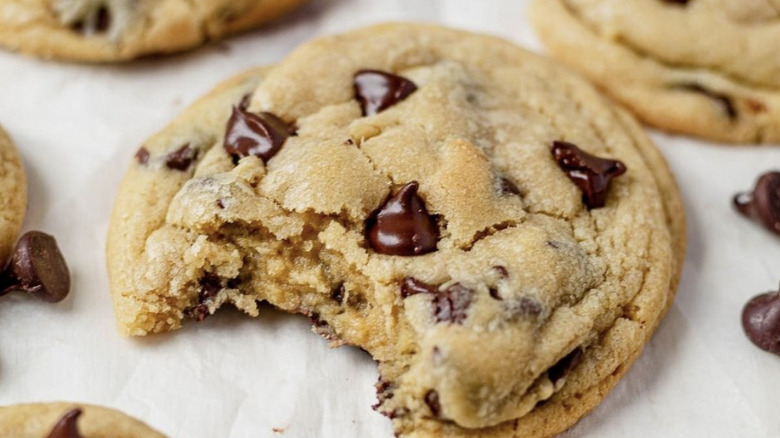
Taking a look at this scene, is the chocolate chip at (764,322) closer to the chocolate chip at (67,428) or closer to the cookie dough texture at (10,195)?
the chocolate chip at (67,428)

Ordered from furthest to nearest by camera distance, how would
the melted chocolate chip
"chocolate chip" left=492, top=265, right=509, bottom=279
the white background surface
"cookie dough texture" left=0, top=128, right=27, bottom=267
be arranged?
"cookie dough texture" left=0, top=128, right=27, bottom=267 → the white background surface → "chocolate chip" left=492, top=265, right=509, bottom=279 → the melted chocolate chip

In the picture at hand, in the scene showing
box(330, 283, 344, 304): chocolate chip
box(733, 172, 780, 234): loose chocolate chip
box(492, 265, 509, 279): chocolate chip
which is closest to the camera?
box(492, 265, 509, 279): chocolate chip

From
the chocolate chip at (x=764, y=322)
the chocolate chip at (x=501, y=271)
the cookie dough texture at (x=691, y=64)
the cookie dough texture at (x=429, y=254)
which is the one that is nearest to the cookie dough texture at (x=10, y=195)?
the cookie dough texture at (x=429, y=254)

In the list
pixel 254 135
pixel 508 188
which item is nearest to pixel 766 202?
pixel 508 188

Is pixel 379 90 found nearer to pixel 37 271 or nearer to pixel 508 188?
pixel 508 188

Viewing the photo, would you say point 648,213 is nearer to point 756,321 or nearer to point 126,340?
point 756,321

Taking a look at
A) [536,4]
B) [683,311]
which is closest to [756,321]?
[683,311]

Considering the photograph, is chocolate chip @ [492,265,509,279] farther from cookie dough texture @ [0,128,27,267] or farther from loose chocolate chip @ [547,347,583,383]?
cookie dough texture @ [0,128,27,267]

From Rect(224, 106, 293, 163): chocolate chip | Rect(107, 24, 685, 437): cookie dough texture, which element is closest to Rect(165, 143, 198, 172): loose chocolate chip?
Rect(107, 24, 685, 437): cookie dough texture
